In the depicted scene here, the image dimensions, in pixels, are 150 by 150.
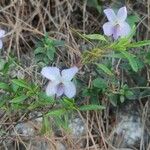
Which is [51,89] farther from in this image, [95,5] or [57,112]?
[95,5]

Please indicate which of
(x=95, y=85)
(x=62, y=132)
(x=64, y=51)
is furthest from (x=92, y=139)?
(x=64, y=51)

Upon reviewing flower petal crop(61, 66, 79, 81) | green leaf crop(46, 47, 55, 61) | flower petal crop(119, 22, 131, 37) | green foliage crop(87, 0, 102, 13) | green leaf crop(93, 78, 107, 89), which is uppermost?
green foliage crop(87, 0, 102, 13)

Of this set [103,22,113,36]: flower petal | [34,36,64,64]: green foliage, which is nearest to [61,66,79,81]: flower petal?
[103,22,113,36]: flower petal

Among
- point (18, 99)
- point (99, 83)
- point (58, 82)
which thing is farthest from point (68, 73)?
point (99, 83)

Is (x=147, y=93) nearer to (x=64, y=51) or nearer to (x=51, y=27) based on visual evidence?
(x=64, y=51)

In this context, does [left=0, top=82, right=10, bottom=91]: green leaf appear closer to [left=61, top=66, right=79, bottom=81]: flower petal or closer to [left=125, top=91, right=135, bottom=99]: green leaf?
[left=61, top=66, right=79, bottom=81]: flower petal
